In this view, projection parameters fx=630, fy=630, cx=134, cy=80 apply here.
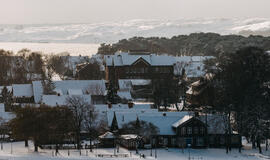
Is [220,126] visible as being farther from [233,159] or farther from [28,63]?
[28,63]

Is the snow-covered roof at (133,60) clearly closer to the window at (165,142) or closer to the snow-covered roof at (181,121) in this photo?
the snow-covered roof at (181,121)

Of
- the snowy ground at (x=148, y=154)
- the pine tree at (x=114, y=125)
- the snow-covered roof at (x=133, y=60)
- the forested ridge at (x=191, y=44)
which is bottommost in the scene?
the snowy ground at (x=148, y=154)

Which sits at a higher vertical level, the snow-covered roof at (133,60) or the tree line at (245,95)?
the snow-covered roof at (133,60)

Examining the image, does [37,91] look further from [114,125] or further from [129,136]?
[129,136]

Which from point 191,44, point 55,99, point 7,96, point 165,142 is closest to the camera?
point 165,142

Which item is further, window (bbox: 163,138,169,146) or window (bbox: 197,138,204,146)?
window (bbox: 197,138,204,146)

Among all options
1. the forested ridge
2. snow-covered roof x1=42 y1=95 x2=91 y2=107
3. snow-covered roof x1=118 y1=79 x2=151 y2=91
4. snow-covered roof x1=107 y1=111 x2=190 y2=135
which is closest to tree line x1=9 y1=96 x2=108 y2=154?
snow-covered roof x1=107 y1=111 x2=190 y2=135

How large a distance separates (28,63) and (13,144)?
56.4 metres

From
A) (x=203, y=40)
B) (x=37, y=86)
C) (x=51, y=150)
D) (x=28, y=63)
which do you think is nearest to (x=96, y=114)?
(x=51, y=150)

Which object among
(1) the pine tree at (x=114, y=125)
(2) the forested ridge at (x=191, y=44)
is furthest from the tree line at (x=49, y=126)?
(2) the forested ridge at (x=191, y=44)

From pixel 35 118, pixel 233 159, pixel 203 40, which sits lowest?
pixel 233 159

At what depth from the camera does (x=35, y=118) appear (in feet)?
168

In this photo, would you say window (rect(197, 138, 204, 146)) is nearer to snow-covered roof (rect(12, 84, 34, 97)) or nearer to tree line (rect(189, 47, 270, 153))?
tree line (rect(189, 47, 270, 153))

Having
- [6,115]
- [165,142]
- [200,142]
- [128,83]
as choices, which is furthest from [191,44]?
[165,142]
